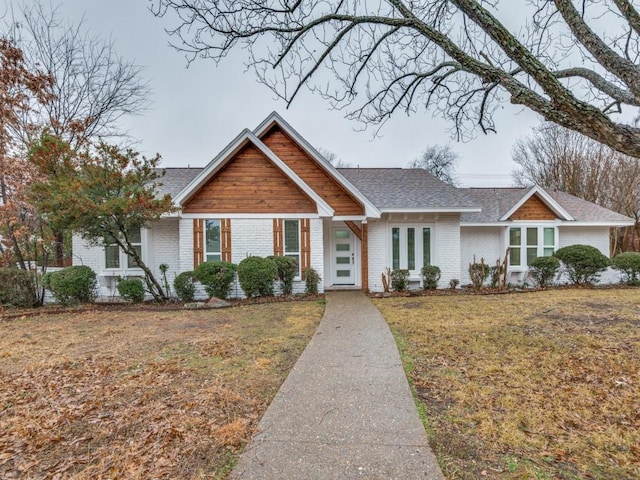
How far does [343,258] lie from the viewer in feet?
42.5

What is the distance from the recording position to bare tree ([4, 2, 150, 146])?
1281 centimetres

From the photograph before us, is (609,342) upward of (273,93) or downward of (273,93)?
downward

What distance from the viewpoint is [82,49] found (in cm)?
1427

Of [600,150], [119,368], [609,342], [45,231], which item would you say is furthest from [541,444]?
[600,150]

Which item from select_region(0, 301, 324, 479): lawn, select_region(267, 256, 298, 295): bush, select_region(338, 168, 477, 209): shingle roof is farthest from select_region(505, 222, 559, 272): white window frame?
select_region(0, 301, 324, 479): lawn

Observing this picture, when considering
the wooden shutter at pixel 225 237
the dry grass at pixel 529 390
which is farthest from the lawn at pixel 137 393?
the wooden shutter at pixel 225 237

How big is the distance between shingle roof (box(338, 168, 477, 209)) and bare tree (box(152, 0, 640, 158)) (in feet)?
12.9

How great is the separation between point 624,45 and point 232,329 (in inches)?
377

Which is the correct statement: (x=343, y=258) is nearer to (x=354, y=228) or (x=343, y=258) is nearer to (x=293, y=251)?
(x=354, y=228)

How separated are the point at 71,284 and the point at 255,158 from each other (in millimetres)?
6824

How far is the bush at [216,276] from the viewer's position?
10195mm

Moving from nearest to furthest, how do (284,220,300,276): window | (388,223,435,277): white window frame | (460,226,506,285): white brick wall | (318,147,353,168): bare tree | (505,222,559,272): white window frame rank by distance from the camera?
(284,220,300,276): window, (388,223,435,277): white window frame, (505,222,559,272): white window frame, (460,226,506,285): white brick wall, (318,147,353,168): bare tree

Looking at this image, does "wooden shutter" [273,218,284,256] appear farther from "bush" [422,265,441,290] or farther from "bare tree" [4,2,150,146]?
"bare tree" [4,2,150,146]

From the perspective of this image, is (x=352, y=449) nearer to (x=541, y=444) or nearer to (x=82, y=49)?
(x=541, y=444)
